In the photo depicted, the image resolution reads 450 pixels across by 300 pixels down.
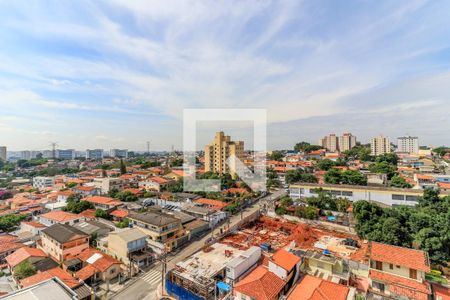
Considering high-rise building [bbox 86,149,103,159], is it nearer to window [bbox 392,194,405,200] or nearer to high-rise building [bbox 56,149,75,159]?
high-rise building [bbox 56,149,75,159]

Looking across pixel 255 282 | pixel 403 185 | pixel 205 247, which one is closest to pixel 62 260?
pixel 205 247

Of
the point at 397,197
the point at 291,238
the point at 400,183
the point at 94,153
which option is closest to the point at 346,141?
the point at 400,183

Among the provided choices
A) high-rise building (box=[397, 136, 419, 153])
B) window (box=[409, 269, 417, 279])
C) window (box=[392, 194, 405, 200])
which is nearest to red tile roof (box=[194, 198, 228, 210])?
window (box=[409, 269, 417, 279])

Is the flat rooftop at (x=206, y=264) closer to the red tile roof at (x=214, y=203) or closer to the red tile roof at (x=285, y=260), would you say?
the red tile roof at (x=285, y=260)

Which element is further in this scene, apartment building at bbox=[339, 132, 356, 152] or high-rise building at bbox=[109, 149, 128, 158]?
high-rise building at bbox=[109, 149, 128, 158]

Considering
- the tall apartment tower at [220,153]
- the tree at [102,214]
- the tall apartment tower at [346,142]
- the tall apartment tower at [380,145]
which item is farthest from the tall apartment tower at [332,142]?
the tree at [102,214]
